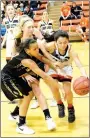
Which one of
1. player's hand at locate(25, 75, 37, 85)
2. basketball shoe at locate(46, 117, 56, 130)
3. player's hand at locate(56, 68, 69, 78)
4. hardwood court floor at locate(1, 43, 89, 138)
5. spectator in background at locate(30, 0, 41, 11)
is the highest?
player's hand at locate(25, 75, 37, 85)

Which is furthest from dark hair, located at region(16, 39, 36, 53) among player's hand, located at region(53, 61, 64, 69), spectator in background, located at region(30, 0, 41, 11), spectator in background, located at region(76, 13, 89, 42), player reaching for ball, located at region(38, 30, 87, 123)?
spectator in background, located at region(30, 0, 41, 11)

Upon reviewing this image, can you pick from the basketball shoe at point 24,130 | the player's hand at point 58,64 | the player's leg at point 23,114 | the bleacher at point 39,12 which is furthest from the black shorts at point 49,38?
the bleacher at point 39,12

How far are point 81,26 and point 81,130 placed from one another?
8.66 meters

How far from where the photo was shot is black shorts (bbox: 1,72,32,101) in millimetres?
3211

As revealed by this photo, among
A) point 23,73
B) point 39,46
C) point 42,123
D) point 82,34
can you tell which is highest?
point 39,46

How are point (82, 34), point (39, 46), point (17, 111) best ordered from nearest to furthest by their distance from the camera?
point (39, 46), point (17, 111), point (82, 34)

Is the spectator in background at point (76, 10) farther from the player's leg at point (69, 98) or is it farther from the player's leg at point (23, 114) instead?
the player's leg at point (23, 114)

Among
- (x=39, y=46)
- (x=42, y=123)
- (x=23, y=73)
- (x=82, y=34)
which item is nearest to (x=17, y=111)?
(x=42, y=123)

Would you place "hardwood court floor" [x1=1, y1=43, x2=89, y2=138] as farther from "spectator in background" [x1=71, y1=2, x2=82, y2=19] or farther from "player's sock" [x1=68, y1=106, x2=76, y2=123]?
"spectator in background" [x1=71, y1=2, x2=82, y2=19]

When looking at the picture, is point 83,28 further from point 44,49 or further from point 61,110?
point 44,49

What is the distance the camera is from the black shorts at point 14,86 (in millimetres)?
3211

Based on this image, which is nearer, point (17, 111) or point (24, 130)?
point (24, 130)

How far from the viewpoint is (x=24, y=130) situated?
3.18 m

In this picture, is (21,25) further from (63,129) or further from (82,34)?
(82,34)
